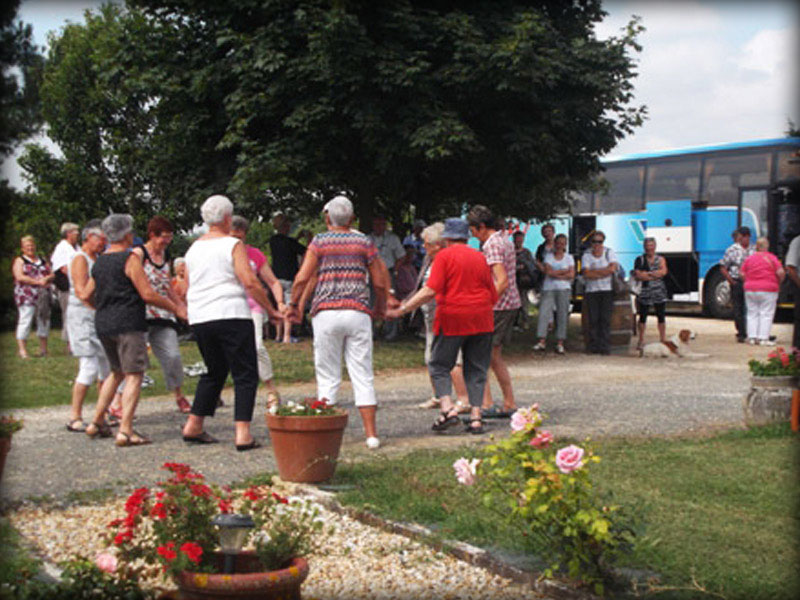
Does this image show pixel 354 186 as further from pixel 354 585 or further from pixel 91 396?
pixel 354 585

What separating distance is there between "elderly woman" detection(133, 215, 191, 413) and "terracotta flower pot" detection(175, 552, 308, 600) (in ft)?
17.6

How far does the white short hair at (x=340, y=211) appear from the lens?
8.06m

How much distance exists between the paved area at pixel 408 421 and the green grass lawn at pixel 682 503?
3.04ft

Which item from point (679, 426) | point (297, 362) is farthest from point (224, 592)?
point (297, 362)

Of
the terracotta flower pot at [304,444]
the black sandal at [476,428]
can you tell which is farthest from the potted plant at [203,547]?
the black sandal at [476,428]

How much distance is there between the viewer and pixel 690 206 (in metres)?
30.0

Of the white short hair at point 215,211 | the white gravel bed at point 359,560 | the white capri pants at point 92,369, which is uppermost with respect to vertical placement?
the white short hair at point 215,211

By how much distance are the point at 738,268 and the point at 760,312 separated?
1.50 meters

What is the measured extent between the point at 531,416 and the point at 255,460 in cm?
Result: 361

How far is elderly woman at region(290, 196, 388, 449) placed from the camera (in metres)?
8.02

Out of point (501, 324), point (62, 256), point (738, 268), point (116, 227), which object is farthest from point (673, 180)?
point (116, 227)

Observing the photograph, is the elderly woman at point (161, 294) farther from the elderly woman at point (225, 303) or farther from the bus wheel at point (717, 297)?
the bus wheel at point (717, 297)

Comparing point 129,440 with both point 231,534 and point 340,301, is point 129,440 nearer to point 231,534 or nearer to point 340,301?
point 340,301

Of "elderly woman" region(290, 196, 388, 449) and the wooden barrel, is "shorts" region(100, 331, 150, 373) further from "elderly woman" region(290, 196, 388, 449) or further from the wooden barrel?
the wooden barrel
